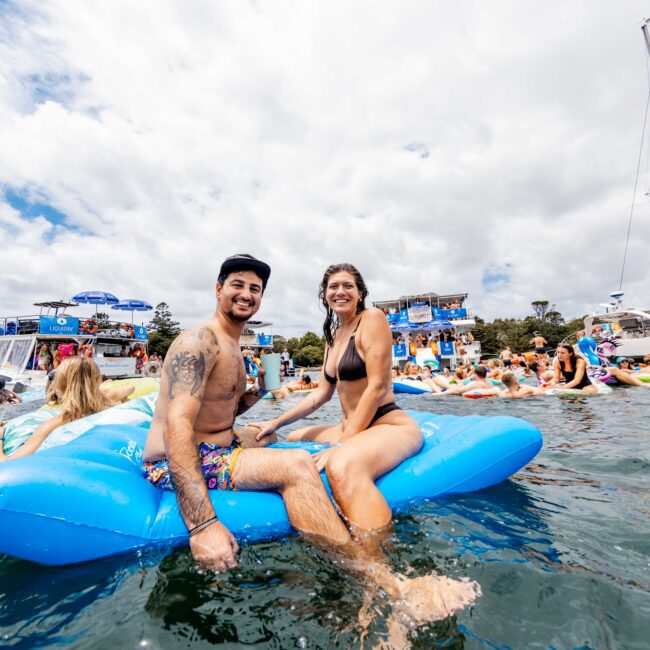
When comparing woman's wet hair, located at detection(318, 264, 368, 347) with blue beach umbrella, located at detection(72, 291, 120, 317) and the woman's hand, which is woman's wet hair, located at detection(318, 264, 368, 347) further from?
blue beach umbrella, located at detection(72, 291, 120, 317)

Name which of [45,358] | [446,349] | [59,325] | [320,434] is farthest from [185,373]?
[446,349]

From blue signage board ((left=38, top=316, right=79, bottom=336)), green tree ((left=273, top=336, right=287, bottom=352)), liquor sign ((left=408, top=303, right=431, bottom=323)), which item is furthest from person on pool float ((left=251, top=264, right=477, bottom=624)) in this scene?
green tree ((left=273, top=336, right=287, bottom=352))

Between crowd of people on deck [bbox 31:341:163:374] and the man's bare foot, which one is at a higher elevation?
crowd of people on deck [bbox 31:341:163:374]

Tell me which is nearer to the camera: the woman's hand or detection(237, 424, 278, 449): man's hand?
the woman's hand

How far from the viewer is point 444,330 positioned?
106 feet

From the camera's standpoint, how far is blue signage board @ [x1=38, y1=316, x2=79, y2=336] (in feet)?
67.9

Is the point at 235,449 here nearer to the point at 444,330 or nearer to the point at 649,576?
the point at 649,576

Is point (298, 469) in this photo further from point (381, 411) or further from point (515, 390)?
point (515, 390)

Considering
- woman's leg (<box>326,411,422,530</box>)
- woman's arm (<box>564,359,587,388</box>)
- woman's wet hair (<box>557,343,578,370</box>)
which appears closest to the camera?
woman's leg (<box>326,411,422,530</box>)

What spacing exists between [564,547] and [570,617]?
0.59 m

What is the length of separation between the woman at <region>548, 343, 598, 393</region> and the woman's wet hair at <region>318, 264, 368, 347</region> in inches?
312

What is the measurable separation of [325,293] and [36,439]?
105 inches

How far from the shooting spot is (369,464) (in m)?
2.24

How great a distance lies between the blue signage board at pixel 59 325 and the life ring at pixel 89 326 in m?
0.49
